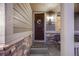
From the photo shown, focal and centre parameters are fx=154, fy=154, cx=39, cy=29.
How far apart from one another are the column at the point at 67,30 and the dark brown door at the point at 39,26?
39cm

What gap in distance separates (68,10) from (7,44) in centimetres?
98

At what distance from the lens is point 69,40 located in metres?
2.20

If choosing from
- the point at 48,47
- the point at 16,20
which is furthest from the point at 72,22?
the point at 16,20

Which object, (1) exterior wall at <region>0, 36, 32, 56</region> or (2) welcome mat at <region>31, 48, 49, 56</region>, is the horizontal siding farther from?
(2) welcome mat at <region>31, 48, 49, 56</region>

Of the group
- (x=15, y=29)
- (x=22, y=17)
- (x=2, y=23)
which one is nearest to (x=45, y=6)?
(x=22, y=17)

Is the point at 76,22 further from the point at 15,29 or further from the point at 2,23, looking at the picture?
the point at 2,23

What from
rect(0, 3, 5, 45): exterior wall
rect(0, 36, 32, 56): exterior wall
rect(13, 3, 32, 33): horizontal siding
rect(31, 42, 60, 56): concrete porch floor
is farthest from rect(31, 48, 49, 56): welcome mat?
rect(0, 3, 5, 45): exterior wall

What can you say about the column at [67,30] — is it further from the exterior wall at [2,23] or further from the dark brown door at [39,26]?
the exterior wall at [2,23]

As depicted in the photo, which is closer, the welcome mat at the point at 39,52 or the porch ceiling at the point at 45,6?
the porch ceiling at the point at 45,6

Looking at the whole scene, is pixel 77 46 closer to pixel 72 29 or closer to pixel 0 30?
pixel 72 29

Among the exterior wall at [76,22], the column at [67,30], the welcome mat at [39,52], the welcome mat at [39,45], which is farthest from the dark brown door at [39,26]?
the exterior wall at [76,22]

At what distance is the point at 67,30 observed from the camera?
7.56ft

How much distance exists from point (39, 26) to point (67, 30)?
1.68 feet

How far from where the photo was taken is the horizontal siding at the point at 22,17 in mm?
2137
